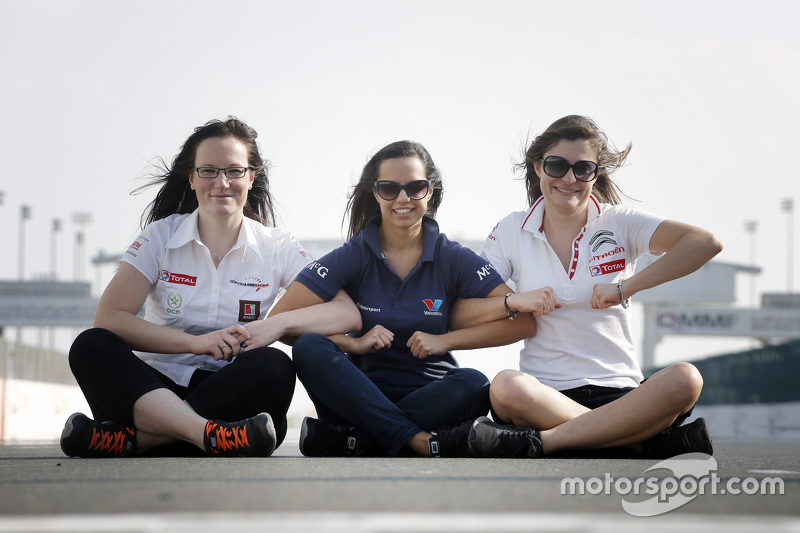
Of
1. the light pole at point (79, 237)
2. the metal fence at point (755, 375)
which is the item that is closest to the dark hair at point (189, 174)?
the metal fence at point (755, 375)

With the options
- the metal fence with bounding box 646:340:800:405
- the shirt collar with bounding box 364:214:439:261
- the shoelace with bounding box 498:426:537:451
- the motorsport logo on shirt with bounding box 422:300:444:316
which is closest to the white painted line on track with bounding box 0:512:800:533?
the shoelace with bounding box 498:426:537:451

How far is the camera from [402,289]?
194 inches

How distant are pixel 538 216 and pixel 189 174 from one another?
1.89 metres

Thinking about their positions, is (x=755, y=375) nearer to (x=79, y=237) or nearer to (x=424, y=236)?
(x=424, y=236)

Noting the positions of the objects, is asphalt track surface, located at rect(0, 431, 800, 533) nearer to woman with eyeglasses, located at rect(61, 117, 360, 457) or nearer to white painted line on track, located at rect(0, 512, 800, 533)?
white painted line on track, located at rect(0, 512, 800, 533)

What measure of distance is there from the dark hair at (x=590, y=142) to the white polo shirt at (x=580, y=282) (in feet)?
0.76

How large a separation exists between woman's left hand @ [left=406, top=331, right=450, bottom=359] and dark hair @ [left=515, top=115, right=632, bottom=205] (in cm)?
113

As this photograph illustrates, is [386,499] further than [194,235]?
No

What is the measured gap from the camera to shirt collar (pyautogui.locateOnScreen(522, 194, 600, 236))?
16.6ft

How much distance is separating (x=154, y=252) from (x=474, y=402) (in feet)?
5.96

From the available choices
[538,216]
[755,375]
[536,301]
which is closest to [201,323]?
[536,301]

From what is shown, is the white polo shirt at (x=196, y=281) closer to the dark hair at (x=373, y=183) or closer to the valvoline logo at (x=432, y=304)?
the dark hair at (x=373, y=183)

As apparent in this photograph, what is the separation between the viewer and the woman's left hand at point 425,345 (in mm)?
4625

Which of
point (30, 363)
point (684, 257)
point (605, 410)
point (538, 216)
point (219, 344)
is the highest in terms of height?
point (538, 216)
